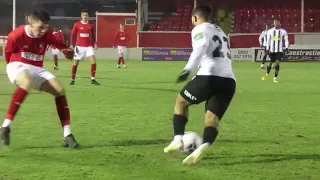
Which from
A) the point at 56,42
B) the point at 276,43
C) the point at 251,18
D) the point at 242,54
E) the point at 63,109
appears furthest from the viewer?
the point at 251,18

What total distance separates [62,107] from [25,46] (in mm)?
960

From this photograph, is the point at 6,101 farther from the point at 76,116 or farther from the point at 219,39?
the point at 219,39

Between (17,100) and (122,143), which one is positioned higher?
(17,100)

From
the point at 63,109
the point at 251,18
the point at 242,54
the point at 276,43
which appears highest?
the point at 251,18

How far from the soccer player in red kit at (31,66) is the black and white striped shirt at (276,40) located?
14732 millimetres

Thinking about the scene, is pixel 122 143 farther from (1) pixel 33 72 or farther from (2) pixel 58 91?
(1) pixel 33 72

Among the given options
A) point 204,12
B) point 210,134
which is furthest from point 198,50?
point 210,134

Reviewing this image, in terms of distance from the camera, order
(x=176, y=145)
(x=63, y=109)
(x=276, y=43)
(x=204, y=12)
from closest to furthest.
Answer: (x=204, y=12), (x=176, y=145), (x=63, y=109), (x=276, y=43)

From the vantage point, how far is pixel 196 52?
686cm

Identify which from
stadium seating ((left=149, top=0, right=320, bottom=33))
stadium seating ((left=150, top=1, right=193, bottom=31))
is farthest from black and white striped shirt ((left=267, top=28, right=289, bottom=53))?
stadium seating ((left=150, top=1, right=193, bottom=31))

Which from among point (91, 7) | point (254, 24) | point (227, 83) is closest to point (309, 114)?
point (227, 83)

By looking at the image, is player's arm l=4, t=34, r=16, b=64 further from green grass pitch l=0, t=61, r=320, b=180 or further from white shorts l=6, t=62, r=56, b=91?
green grass pitch l=0, t=61, r=320, b=180

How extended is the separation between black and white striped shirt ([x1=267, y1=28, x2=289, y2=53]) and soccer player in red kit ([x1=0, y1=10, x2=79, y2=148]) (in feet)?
48.3

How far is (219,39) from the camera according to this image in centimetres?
707
